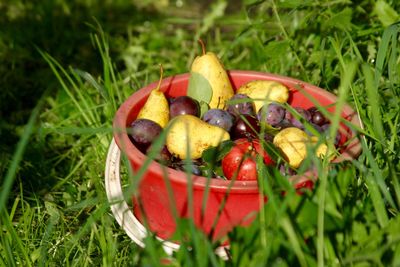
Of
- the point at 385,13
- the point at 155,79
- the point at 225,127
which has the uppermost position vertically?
the point at 385,13

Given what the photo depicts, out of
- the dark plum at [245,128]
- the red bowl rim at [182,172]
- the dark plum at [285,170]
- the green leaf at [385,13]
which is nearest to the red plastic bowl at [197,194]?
the red bowl rim at [182,172]

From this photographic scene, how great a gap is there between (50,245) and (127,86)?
0.89m

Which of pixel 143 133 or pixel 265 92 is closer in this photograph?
pixel 143 133

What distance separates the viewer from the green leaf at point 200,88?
2.14 m

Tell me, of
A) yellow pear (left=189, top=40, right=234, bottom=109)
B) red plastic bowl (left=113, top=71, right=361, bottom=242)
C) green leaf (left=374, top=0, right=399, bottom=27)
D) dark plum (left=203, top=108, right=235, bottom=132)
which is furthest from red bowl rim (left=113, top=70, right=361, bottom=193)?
green leaf (left=374, top=0, right=399, bottom=27)

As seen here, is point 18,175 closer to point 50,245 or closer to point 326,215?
point 50,245

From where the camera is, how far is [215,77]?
215 cm

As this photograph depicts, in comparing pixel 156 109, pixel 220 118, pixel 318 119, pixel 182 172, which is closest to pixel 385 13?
pixel 318 119

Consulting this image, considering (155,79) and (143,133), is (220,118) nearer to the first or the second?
(143,133)

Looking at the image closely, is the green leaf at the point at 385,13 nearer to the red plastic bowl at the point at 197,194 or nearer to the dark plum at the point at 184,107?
the red plastic bowl at the point at 197,194

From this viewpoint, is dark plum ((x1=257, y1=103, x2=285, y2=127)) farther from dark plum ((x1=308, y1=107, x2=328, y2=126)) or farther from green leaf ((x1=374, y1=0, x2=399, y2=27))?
green leaf ((x1=374, y1=0, x2=399, y2=27))

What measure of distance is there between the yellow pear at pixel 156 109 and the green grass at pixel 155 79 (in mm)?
238

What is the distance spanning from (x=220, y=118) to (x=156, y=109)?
0.60 ft

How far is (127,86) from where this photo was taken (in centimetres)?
268
